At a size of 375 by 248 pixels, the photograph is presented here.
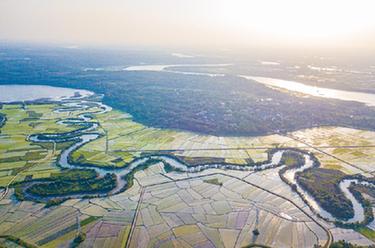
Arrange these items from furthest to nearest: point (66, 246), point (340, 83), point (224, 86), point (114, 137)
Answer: point (340, 83) → point (224, 86) → point (114, 137) → point (66, 246)

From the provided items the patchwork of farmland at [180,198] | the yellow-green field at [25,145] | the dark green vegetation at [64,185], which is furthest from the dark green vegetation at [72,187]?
the yellow-green field at [25,145]

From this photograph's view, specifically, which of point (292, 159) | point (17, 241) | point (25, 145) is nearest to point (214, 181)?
point (292, 159)

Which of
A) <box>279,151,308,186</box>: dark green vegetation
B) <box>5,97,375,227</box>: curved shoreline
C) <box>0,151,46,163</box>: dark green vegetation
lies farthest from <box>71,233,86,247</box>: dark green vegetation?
<box>279,151,308,186</box>: dark green vegetation

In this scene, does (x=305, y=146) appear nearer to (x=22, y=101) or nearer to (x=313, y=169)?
(x=313, y=169)

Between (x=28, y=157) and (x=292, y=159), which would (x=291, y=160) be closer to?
(x=292, y=159)

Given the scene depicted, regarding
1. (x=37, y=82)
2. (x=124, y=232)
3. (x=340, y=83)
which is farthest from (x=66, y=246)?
(x=340, y=83)

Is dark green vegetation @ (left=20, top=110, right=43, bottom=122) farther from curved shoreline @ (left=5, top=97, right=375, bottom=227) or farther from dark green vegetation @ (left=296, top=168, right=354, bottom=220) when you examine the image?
dark green vegetation @ (left=296, top=168, right=354, bottom=220)

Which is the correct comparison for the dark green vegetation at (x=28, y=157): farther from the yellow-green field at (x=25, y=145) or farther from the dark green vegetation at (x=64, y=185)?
the dark green vegetation at (x=64, y=185)
